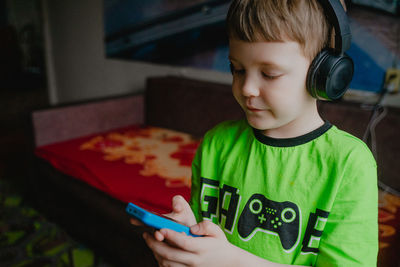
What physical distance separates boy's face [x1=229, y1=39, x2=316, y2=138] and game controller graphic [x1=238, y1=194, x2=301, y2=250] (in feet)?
0.48

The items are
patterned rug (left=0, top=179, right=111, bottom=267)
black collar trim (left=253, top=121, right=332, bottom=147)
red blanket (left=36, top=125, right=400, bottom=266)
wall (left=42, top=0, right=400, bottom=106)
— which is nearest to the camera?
black collar trim (left=253, top=121, right=332, bottom=147)

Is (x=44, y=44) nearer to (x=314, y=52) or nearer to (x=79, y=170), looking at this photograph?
(x=79, y=170)

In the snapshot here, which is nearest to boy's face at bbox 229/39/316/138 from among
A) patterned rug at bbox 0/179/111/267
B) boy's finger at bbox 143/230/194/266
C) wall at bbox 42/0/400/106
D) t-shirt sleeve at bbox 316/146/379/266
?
t-shirt sleeve at bbox 316/146/379/266

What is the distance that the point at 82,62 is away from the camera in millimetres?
3283

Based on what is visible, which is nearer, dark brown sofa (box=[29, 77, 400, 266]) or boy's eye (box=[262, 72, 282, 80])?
boy's eye (box=[262, 72, 282, 80])

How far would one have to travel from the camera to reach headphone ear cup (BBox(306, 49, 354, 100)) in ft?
1.64

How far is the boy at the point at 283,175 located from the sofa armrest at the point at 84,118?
1607 millimetres

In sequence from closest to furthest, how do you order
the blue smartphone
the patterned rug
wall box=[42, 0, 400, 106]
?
the blue smartphone, the patterned rug, wall box=[42, 0, 400, 106]

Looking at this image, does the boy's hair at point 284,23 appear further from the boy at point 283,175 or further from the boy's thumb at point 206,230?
the boy's thumb at point 206,230

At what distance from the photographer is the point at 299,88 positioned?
51cm

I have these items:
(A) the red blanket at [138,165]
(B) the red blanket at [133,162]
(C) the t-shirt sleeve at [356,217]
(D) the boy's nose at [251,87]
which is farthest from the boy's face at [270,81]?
(B) the red blanket at [133,162]

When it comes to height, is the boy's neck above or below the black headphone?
below

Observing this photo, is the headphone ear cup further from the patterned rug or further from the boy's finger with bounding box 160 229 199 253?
the patterned rug

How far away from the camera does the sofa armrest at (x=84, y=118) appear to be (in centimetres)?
189
